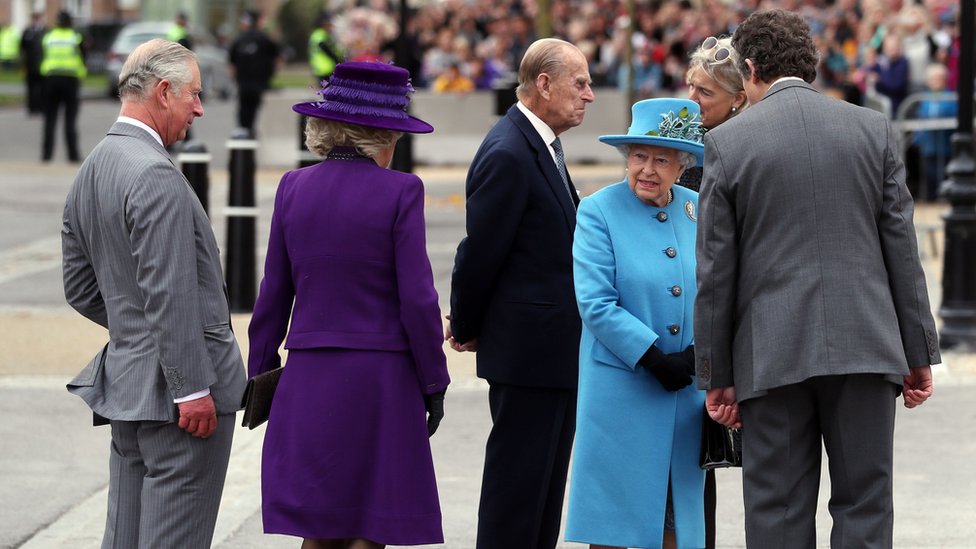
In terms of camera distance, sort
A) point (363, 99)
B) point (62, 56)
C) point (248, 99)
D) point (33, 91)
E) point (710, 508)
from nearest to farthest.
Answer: point (363, 99), point (710, 508), point (62, 56), point (248, 99), point (33, 91)

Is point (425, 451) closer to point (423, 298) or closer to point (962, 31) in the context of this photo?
point (423, 298)

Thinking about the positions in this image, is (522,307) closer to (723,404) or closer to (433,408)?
(433,408)

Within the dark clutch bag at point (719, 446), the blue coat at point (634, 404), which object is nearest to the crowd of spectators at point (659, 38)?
the blue coat at point (634, 404)

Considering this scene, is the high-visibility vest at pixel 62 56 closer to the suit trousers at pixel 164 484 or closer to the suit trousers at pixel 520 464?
the suit trousers at pixel 520 464

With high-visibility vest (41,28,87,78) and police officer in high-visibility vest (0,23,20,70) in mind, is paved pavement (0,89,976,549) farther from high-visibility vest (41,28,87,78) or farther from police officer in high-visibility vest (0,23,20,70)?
police officer in high-visibility vest (0,23,20,70)

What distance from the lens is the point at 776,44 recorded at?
14.8 feet

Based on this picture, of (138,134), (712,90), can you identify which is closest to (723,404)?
(712,90)

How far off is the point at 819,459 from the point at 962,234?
5511mm

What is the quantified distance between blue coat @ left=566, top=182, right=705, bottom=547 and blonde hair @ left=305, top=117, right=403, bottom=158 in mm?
742

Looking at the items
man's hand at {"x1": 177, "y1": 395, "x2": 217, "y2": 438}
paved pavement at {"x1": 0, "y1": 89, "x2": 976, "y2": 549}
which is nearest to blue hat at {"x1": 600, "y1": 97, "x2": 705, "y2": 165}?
man's hand at {"x1": 177, "y1": 395, "x2": 217, "y2": 438}

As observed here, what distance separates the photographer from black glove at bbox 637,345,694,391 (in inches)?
197

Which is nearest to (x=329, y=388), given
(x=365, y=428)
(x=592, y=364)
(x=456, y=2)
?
(x=365, y=428)

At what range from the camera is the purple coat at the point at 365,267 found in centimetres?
465

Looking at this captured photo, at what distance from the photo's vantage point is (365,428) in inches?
185
